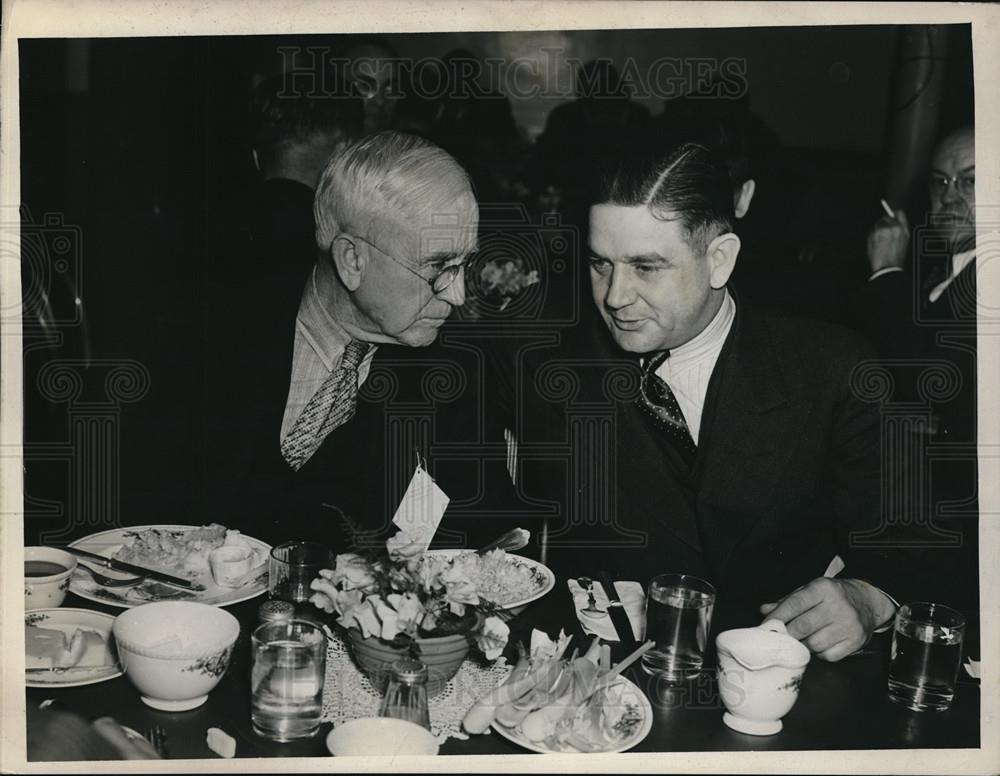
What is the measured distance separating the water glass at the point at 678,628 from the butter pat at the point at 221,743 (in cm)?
60

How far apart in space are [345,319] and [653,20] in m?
0.77

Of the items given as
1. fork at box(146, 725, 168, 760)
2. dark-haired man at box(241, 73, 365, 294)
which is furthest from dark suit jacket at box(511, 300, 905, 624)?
fork at box(146, 725, 168, 760)

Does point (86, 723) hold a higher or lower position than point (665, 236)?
lower

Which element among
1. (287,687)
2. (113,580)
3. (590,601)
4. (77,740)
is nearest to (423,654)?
(287,687)

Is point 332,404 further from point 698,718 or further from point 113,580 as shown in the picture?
point 698,718

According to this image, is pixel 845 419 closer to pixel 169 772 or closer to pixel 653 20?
pixel 653 20

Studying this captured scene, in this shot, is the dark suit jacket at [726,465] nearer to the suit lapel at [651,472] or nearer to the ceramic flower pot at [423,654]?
the suit lapel at [651,472]

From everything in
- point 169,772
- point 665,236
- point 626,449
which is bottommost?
point 169,772

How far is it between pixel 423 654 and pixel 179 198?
1.03m

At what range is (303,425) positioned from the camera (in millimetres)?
1879

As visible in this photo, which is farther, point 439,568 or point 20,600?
point 20,600

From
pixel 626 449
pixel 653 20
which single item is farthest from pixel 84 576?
pixel 653 20

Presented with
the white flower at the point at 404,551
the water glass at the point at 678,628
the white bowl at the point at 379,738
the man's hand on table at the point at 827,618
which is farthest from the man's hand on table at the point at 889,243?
the white bowl at the point at 379,738

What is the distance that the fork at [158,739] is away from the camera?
1.29 m
